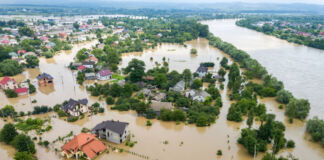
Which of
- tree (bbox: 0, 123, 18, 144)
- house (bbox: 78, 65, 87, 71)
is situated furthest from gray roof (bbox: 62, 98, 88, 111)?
house (bbox: 78, 65, 87, 71)

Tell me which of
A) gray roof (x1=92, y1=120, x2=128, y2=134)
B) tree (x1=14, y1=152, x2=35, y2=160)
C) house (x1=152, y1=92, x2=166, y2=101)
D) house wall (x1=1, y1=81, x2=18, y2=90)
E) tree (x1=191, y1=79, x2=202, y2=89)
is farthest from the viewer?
Answer: house wall (x1=1, y1=81, x2=18, y2=90)

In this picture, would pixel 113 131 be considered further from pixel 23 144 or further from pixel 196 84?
pixel 196 84

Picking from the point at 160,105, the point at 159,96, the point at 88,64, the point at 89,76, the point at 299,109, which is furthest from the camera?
the point at 88,64

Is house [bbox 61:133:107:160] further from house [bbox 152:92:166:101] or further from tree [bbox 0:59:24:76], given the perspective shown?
tree [bbox 0:59:24:76]

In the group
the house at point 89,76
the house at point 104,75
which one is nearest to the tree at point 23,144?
the house at point 104,75

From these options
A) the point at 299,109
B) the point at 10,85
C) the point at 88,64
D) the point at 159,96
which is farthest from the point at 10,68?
the point at 299,109

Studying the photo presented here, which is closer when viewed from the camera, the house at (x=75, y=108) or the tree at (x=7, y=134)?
the tree at (x=7, y=134)

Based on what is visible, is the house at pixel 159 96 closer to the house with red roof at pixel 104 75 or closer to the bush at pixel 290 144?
the house with red roof at pixel 104 75
